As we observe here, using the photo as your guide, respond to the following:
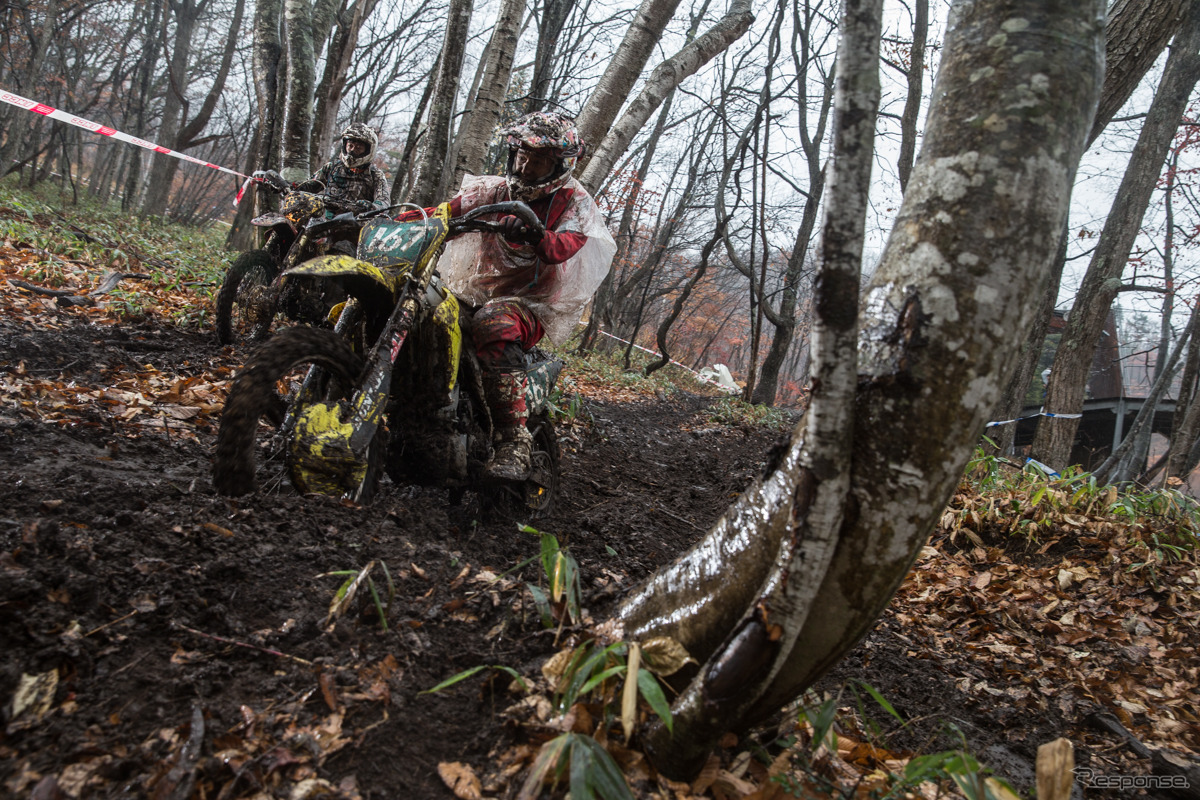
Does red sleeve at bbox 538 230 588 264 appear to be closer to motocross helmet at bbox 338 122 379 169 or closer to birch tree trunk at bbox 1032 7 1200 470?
motocross helmet at bbox 338 122 379 169

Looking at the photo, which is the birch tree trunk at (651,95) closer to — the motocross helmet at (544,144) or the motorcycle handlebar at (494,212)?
the motocross helmet at (544,144)

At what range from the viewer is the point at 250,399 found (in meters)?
2.33

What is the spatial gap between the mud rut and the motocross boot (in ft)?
1.52

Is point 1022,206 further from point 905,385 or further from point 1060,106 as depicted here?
point 905,385

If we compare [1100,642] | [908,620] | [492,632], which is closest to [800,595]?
[492,632]

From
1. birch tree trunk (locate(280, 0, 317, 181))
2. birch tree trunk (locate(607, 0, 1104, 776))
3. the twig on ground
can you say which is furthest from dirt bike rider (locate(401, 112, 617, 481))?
birch tree trunk (locate(280, 0, 317, 181))

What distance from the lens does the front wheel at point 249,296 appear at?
5.99 metres

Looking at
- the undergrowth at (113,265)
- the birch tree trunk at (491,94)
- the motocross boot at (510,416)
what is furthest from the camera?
the birch tree trunk at (491,94)

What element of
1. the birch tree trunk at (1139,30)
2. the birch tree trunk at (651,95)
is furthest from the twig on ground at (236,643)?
the birch tree trunk at (651,95)

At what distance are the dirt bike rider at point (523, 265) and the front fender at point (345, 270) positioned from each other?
674 millimetres

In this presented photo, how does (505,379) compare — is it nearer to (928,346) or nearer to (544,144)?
(544,144)

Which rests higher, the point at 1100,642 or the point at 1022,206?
the point at 1022,206

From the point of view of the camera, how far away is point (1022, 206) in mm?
1445

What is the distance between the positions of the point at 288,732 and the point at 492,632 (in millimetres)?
637
